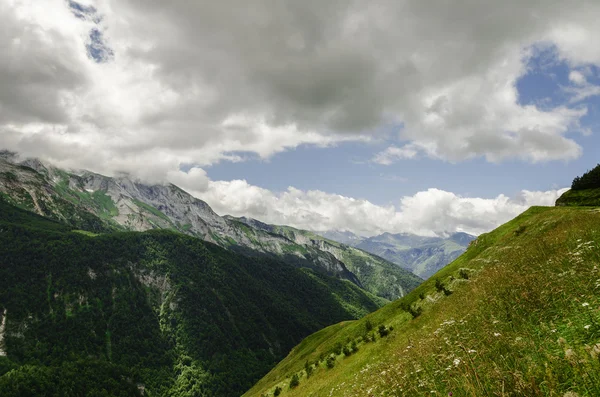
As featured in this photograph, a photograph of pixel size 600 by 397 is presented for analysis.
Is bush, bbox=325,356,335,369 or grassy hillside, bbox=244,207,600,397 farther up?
grassy hillside, bbox=244,207,600,397

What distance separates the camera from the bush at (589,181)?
97.1 metres

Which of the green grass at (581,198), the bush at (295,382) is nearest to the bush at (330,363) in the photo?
the bush at (295,382)

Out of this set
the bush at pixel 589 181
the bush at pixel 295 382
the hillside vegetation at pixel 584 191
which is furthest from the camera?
the bush at pixel 589 181

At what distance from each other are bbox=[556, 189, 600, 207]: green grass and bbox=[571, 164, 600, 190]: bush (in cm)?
380

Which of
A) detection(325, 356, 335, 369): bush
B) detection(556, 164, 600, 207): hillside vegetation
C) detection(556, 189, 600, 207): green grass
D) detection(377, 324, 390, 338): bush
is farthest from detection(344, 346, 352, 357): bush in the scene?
detection(556, 164, 600, 207): hillside vegetation

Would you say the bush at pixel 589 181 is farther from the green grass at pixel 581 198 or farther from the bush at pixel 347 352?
the bush at pixel 347 352

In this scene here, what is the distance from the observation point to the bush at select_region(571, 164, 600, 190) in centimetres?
9706

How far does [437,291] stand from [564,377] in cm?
4438

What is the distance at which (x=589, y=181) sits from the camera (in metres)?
98.7

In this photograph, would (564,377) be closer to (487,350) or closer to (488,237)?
(487,350)

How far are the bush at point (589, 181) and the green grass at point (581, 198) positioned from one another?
3.80 meters

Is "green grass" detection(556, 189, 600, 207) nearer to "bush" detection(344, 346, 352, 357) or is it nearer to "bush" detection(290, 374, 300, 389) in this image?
"bush" detection(344, 346, 352, 357)

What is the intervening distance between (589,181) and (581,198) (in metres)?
18.3

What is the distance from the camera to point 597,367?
15.1 feet
